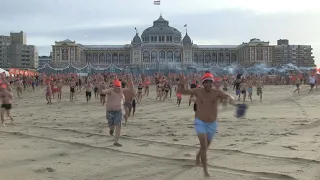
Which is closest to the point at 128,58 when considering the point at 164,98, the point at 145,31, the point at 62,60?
the point at 145,31

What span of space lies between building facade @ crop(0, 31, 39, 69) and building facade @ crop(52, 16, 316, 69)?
→ 670 inches

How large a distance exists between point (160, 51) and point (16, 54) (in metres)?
45.0

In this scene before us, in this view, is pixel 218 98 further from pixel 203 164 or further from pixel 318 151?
pixel 318 151

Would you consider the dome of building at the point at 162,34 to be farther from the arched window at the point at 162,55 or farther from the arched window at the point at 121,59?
the arched window at the point at 121,59

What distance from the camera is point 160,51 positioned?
114m

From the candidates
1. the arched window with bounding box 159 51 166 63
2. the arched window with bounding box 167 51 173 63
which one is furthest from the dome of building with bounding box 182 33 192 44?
the arched window with bounding box 159 51 166 63

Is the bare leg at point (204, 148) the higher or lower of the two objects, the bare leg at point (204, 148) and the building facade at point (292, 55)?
the lower

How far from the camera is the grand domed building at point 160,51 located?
114 m

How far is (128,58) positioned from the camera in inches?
4751

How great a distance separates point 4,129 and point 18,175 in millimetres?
5475

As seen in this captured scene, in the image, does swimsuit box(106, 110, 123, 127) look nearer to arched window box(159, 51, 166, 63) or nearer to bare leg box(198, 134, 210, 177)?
bare leg box(198, 134, 210, 177)

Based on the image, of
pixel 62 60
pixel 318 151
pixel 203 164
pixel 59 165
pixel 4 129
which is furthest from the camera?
pixel 62 60

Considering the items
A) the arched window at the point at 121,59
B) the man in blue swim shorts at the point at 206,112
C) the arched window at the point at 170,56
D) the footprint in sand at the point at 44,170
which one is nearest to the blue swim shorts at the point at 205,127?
the man in blue swim shorts at the point at 206,112

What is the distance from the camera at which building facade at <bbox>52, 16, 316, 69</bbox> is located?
114 metres
